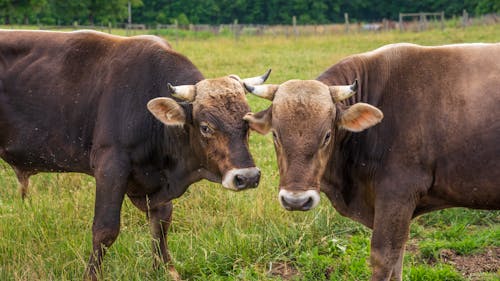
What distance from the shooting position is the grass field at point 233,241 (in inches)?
202

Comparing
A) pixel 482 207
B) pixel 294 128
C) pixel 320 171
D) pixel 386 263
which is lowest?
pixel 386 263

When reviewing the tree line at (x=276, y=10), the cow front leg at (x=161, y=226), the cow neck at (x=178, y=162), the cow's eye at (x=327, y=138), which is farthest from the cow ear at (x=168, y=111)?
the tree line at (x=276, y=10)

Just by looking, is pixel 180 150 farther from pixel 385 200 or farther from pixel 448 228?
pixel 448 228

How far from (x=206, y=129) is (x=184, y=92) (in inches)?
14.2

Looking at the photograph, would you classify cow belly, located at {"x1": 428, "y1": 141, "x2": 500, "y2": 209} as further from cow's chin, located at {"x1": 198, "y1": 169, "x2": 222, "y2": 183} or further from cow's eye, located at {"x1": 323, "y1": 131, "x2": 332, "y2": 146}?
cow's chin, located at {"x1": 198, "y1": 169, "x2": 222, "y2": 183}

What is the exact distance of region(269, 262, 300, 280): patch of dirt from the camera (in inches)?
205

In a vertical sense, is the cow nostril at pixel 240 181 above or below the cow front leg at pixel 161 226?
above

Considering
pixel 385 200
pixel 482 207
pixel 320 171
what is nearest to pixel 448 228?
pixel 482 207

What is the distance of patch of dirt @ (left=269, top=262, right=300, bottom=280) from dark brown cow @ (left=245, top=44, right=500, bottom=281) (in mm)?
966


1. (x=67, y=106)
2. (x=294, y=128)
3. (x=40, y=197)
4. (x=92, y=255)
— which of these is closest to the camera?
(x=294, y=128)

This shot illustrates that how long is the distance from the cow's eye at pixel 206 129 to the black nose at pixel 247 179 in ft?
1.51

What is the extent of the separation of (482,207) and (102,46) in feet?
11.7

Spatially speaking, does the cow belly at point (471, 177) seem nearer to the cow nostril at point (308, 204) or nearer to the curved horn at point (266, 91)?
the cow nostril at point (308, 204)

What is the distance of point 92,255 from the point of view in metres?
5.10
